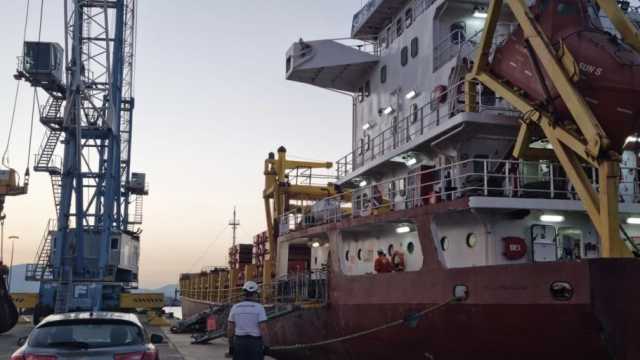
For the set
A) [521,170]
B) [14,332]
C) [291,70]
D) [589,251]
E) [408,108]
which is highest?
[291,70]

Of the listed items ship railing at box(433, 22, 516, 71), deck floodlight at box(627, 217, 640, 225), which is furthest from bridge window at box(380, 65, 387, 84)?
deck floodlight at box(627, 217, 640, 225)

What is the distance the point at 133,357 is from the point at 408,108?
13.0 m

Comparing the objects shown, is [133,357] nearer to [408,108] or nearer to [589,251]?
[589,251]

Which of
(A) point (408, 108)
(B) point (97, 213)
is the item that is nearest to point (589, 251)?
(A) point (408, 108)

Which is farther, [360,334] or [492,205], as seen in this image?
[360,334]

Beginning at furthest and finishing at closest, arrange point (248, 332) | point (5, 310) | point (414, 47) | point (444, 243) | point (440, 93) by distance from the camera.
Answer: point (5, 310)
point (414, 47)
point (440, 93)
point (444, 243)
point (248, 332)

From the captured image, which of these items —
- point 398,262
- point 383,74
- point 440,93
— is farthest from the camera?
point 383,74

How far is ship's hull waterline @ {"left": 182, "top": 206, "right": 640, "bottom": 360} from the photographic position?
11.5 meters

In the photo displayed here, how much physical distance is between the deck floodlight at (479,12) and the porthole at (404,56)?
2.38m

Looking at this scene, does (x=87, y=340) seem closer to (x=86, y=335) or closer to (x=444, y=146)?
(x=86, y=335)

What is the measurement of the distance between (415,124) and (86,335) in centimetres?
1219

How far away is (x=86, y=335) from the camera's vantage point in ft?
30.5

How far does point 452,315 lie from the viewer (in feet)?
45.1

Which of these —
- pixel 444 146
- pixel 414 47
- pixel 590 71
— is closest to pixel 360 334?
pixel 444 146
